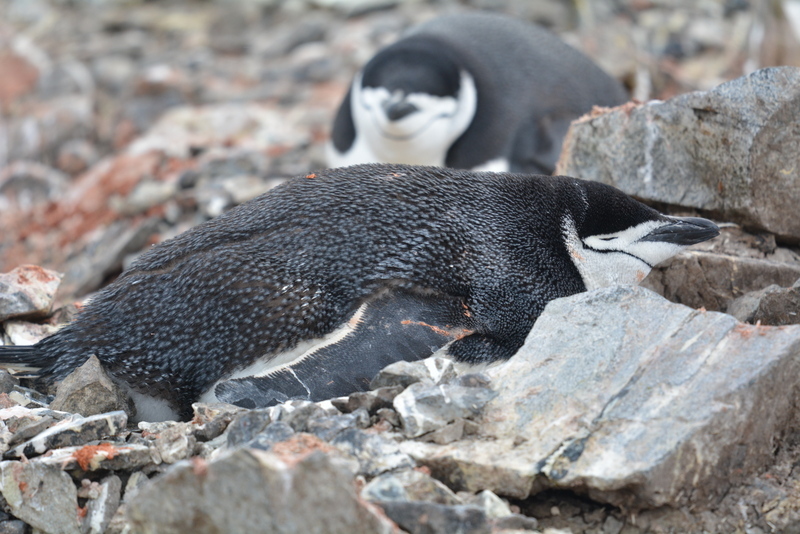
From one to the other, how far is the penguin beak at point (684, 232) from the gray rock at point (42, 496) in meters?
2.08

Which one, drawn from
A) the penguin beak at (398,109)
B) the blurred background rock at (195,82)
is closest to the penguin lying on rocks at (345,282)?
the blurred background rock at (195,82)

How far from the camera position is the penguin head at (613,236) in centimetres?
329

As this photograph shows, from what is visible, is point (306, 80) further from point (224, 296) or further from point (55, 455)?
point (55, 455)

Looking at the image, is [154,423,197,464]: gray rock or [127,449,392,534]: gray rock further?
[154,423,197,464]: gray rock

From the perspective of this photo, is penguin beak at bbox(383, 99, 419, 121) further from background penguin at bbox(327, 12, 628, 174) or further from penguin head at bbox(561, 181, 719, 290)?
penguin head at bbox(561, 181, 719, 290)

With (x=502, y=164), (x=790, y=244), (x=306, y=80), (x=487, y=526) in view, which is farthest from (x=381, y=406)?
(x=306, y=80)

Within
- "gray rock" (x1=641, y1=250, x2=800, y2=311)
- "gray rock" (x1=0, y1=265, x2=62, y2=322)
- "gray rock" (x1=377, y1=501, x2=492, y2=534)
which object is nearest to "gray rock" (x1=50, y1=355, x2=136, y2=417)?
"gray rock" (x1=0, y1=265, x2=62, y2=322)

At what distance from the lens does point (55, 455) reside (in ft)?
7.96

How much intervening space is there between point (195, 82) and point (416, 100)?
4.46m

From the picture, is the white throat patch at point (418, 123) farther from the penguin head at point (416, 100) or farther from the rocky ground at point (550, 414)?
the rocky ground at point (550, 414)

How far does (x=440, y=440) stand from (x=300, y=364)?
0.71 meters

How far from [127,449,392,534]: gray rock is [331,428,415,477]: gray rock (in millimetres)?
351

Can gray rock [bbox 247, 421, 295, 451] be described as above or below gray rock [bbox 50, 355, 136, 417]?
above

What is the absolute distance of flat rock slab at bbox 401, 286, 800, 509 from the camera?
2.18m
